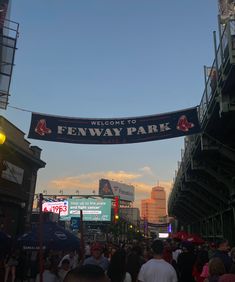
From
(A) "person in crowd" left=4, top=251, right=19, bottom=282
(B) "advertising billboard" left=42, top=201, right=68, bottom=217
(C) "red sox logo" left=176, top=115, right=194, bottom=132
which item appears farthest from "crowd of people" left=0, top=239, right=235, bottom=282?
(B) "advertising billboard" left=42, top=201, right=68, bottom=217

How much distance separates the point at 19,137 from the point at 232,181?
14.0 metres

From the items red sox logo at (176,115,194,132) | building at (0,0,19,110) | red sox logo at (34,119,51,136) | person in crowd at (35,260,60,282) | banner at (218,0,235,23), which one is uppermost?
banner at (218,0,235,23)

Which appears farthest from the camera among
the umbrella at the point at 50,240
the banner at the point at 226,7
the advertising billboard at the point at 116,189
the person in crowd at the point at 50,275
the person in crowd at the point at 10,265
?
the advertising billboard at the point at 116,189

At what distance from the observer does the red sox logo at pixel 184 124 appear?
13.8m

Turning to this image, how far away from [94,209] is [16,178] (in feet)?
178

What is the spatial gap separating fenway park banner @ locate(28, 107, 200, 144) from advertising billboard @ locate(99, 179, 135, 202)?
4417 inches

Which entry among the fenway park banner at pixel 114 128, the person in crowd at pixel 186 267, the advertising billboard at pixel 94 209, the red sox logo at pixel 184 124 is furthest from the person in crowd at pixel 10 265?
the advertising billboard at pixel 94 209

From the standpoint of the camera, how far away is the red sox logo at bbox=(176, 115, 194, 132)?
45.3 feet

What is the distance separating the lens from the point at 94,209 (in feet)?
253

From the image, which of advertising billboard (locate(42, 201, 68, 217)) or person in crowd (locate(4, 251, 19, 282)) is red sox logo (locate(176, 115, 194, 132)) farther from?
advertising billboard (locate(42, 201, 68, 217))

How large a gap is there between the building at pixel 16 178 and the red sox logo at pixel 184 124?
37.1 ft

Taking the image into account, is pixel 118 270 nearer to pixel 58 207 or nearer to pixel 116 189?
pixel 58 207

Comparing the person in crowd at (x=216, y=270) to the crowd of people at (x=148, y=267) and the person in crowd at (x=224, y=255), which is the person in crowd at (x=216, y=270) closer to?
the crowd of people at (x=148, y=267)

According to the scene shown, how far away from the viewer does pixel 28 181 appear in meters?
26.7
